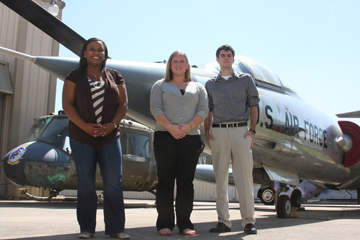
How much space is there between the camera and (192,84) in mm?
3656

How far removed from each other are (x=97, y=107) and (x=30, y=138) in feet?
25.2

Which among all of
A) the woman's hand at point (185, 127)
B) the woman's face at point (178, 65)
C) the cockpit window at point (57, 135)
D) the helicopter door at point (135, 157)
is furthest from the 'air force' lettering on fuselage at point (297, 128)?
the cockpit window at point (57, 135)

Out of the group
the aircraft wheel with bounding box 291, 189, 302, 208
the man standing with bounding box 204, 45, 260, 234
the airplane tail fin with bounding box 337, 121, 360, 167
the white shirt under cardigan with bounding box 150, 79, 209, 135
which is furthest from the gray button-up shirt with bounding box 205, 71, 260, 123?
the aircraft wheel with bounding box 291, 189, 302, 208

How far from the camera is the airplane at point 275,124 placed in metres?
3.76

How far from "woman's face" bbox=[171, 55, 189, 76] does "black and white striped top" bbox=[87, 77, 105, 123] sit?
0.85m

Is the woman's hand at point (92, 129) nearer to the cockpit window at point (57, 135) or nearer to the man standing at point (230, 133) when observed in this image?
the man standing at point (230, 133)

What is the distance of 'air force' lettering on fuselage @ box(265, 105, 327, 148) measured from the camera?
5382 millimetres

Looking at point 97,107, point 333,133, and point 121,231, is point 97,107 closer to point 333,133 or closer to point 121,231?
point 121,231

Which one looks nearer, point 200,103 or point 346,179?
point 200,103

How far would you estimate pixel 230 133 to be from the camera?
3.86m

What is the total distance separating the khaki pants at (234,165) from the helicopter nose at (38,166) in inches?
239

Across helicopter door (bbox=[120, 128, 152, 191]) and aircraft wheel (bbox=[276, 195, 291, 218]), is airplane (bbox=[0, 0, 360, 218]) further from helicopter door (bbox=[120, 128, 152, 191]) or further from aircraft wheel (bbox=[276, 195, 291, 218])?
helicopter door (bbox=[120, 128, 152, 191])

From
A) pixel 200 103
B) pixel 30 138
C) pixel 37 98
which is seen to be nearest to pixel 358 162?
pixel 200 103

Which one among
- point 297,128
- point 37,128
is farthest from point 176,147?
point 37,128
